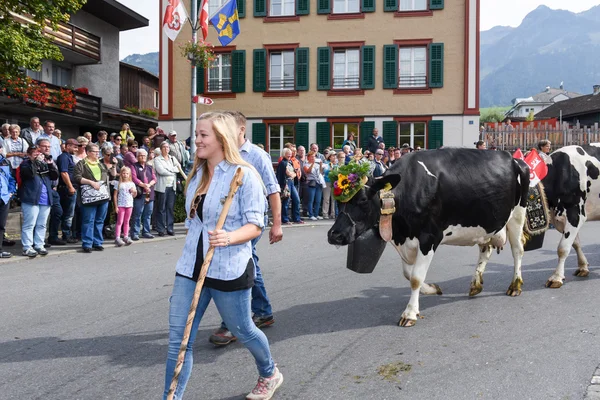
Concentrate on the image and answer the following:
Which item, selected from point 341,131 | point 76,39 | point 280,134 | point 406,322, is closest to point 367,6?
point 341,131

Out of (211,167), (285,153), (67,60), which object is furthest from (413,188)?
(67,60)

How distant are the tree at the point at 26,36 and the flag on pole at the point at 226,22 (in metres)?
4.75

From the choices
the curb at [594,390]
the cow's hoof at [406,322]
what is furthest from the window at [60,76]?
the curb at [594,390]

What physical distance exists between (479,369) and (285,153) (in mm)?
12455

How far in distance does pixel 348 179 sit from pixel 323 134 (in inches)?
871

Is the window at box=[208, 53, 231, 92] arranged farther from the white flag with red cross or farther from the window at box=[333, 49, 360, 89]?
the white flag with red cross

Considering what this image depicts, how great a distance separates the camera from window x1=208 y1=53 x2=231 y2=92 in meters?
28.8

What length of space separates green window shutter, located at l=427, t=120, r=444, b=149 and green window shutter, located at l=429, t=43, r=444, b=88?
1620 millimetres

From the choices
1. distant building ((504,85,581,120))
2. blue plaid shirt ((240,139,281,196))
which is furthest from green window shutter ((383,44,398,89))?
distant building ((504,85,581,120))

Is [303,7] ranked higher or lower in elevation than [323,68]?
higher

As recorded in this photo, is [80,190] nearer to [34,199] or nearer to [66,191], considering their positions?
[66,191]

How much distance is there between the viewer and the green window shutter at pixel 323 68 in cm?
2767

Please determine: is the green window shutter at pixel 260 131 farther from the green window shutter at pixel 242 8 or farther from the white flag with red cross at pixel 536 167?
the white flag with red cross at pixel 536 167

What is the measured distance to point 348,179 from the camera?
5.99 meters
